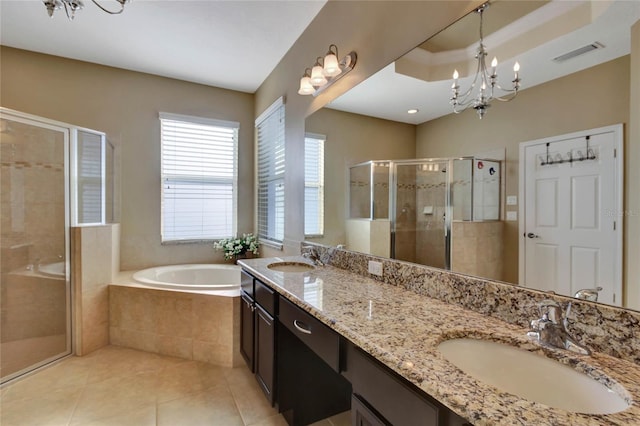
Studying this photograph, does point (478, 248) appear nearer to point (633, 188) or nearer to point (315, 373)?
point (633, 188)

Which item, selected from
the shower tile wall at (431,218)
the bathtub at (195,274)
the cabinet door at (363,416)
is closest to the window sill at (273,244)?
the bathtub at (195,274)

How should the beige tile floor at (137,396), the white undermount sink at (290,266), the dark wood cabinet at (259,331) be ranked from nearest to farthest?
the dark wood cabinet at (259,331)
the beige tile floor at (137,396)
the white undermount sink at (290,266)

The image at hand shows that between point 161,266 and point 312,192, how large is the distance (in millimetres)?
2150

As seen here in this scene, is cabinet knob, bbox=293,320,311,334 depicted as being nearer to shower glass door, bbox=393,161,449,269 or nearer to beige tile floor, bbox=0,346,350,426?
shower glass door, bbox=393,161,449,269

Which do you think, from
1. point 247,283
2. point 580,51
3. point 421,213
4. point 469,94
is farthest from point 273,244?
point 580,51

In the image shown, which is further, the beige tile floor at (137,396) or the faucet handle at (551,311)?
the beige tile floor at (137,396)

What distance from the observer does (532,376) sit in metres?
0.82

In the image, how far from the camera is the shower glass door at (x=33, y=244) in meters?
2.29

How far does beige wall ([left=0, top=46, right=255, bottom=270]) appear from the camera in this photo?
283cm

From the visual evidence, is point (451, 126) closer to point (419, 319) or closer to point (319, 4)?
point (419, 319)

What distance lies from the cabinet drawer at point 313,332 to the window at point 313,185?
2.88 feet

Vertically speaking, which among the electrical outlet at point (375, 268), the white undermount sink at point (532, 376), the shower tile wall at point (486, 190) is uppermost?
the shower tile wall at point (486, 190)

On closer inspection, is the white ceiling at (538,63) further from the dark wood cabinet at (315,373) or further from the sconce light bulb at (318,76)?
the dark wood cabinet at (315,373)

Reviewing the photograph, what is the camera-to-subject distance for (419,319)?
41.2 inches
